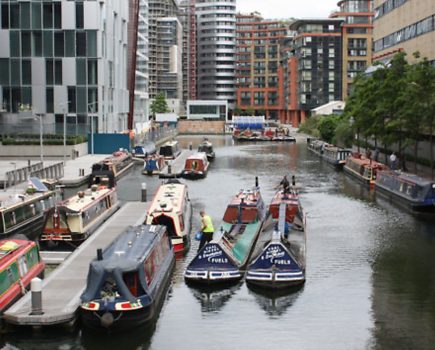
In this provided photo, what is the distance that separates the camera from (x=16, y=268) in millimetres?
26312

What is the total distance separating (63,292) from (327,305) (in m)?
8.79

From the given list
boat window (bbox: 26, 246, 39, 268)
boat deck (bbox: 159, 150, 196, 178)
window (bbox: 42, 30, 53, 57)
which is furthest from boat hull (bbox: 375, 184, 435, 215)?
window (bbox: 42, 30, 53, 57)

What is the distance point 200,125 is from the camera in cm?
17612

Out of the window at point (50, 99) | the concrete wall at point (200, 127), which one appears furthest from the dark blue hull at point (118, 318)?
the concrete wall at point (200, 127)

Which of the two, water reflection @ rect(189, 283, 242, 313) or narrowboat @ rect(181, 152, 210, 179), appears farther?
narrowboat @ rect(181, 152, 210, 179)

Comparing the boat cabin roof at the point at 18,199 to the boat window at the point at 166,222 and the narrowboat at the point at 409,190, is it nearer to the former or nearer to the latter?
the boat window at the point at 166,222

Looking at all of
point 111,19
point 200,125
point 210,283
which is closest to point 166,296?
point 210,283

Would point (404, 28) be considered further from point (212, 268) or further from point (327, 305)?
point (327, 305)

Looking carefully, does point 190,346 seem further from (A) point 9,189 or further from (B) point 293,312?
(A) point 9,189

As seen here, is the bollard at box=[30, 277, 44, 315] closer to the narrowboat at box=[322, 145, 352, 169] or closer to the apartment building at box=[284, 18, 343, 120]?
the narrowboat at box=[322, 145, 352, 169]

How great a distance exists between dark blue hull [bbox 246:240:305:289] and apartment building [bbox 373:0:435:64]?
45736 mm

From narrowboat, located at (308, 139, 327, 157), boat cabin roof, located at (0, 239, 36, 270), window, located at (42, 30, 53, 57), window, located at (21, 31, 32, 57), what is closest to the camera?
boat cabin roof, located at (0, 239, 36, 270)

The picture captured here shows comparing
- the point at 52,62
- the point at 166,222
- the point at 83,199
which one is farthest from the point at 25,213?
the point at 52,62

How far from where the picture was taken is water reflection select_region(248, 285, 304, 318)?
87.2ft
